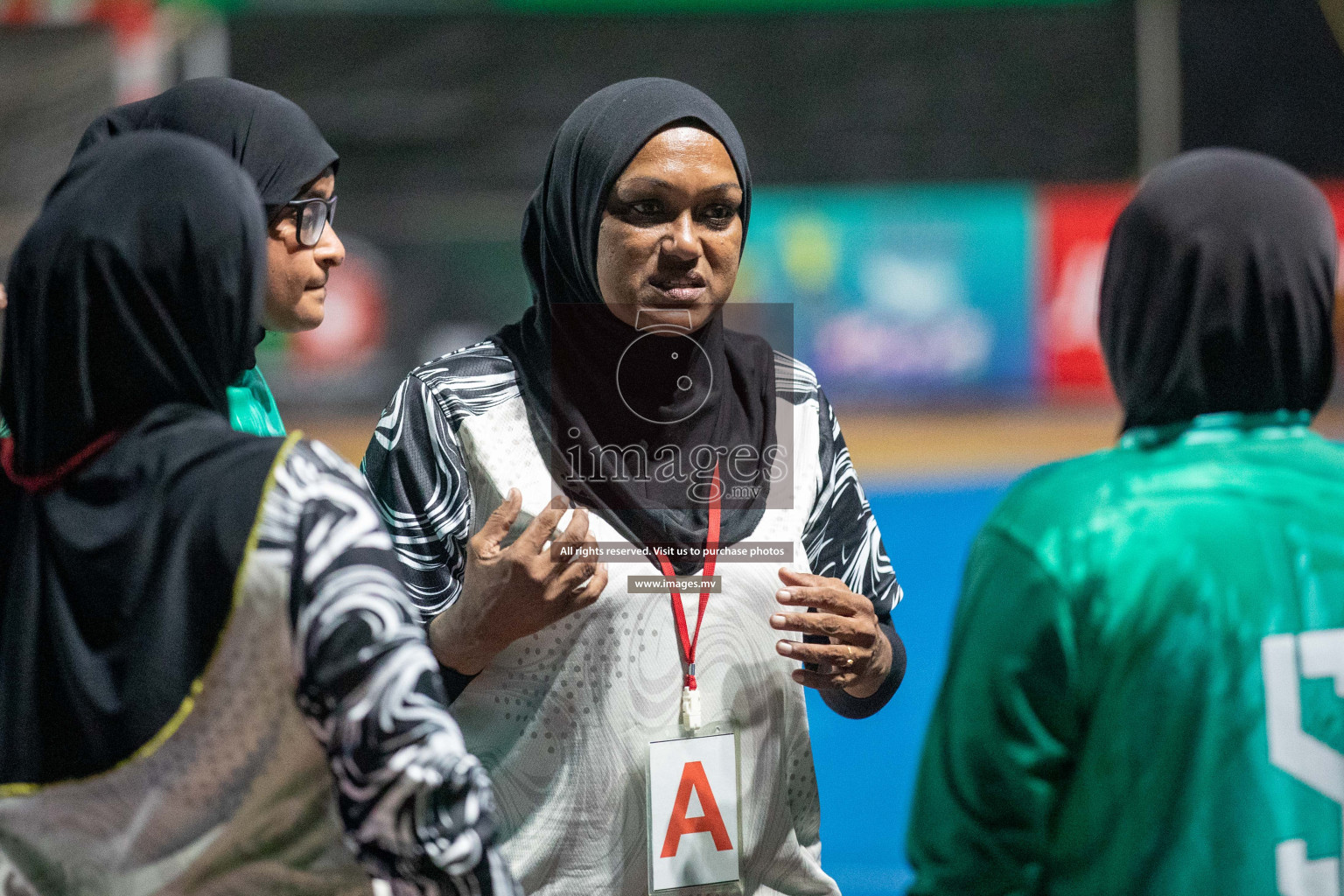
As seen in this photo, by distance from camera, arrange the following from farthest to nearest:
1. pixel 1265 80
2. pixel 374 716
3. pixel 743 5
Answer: pixel 743 5, pixel 1265 80, pixel 374 716

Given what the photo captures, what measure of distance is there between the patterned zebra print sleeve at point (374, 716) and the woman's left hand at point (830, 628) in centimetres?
48

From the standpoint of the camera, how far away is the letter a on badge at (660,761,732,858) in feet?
→ 5.08

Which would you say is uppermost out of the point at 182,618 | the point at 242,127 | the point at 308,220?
the point at 242,127

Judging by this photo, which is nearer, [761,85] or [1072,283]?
[1072,283]

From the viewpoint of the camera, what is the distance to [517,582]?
1.46 m

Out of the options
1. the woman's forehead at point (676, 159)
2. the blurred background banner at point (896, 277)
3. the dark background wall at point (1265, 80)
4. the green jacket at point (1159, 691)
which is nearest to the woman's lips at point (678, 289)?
the woman's forehead at point (676, 159)

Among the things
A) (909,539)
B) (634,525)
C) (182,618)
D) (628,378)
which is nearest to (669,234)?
(628,378)

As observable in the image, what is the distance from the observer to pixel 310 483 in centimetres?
111

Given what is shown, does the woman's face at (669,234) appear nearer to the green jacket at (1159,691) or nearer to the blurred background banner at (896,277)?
the green jacket at (1159,691)

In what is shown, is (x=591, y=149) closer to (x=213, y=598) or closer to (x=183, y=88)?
(x=183, y=88)

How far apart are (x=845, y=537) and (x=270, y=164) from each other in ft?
2.63

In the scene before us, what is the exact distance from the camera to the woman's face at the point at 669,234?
1624 mm

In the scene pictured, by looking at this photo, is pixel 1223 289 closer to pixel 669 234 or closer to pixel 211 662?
pixel 669 234

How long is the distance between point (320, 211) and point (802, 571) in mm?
722
